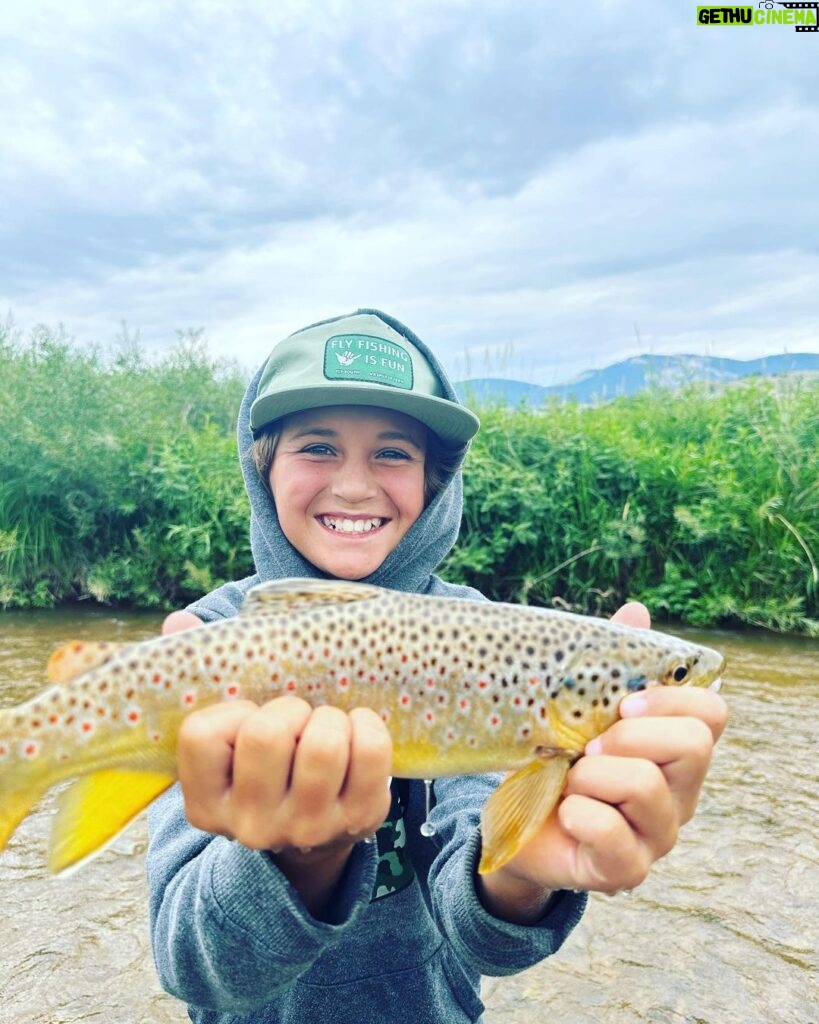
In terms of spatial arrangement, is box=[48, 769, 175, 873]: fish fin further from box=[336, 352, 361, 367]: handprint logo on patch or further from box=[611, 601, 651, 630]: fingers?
box=[336, 352, 361, 367]: handprint logo on patch

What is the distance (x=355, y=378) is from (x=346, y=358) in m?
0.10

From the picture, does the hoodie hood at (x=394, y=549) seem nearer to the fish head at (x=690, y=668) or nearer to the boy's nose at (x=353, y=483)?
the boy's nose at (x=353, y=483)

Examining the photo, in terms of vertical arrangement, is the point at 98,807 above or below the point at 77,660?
below

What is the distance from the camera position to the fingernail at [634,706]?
1711 mm

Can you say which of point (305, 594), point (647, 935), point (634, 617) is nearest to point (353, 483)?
Answer: point (305, 594)

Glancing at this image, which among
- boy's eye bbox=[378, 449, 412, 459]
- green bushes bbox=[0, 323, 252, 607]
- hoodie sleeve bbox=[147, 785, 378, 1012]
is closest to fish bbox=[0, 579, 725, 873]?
hoodie sleeve bbox=[147, 785, 378, 1012]

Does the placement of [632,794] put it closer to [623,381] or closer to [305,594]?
[305,594]

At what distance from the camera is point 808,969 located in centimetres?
344

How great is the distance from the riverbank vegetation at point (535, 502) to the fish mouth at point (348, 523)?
5.98 meters

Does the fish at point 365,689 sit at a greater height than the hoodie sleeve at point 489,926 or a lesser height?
greater

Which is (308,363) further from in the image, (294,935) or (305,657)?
(294,935)

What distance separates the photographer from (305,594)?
184 centimetres

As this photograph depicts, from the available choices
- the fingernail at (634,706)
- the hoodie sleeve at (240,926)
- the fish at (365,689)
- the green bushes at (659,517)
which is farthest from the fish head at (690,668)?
the green bushes at (659,517)

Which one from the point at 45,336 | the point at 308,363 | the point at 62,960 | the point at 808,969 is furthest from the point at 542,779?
the point at 45,336
